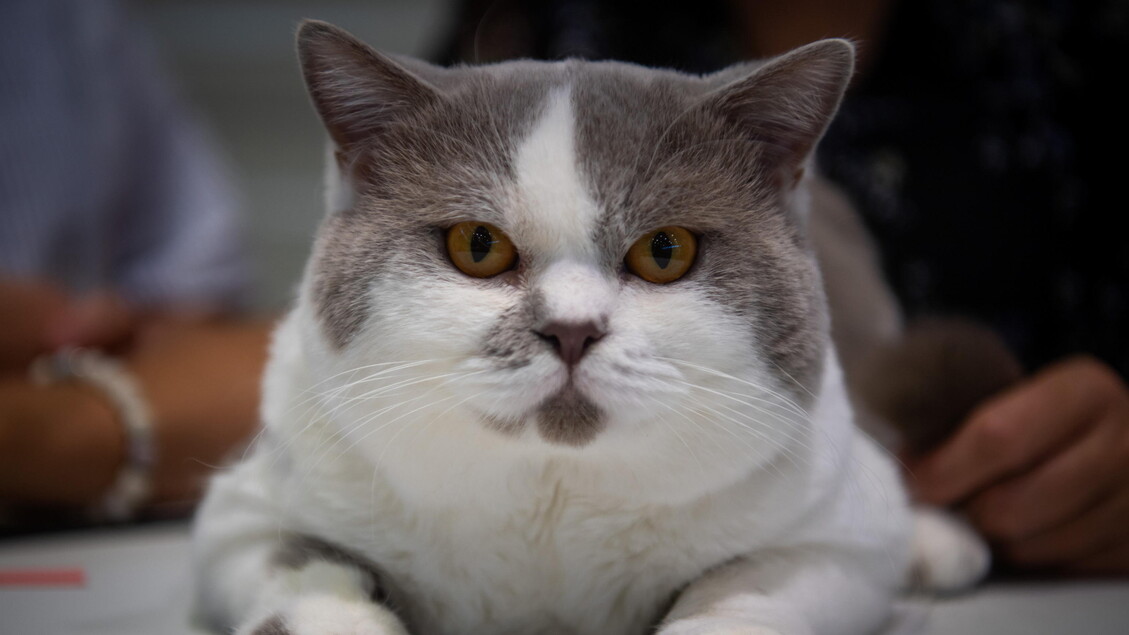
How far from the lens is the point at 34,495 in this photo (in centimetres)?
157

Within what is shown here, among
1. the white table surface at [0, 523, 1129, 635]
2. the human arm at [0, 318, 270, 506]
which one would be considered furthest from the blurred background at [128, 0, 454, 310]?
the white table surface at [0, 523, 1129, 635]

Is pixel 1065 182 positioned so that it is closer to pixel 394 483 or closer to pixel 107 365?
pixel 394 483

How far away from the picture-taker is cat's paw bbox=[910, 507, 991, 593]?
114cm

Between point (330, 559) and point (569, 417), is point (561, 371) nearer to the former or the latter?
point (569, 417)

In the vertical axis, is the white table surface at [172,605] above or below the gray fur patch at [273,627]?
below

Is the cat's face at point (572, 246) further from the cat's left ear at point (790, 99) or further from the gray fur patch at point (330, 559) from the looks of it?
the gray fur patch at point (330, 559)

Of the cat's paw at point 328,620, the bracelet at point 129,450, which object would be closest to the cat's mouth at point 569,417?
the cat's paw at point 328,620

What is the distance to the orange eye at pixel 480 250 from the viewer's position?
776mm

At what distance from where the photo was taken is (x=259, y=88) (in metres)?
2.67

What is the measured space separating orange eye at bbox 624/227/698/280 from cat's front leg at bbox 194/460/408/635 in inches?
15.5

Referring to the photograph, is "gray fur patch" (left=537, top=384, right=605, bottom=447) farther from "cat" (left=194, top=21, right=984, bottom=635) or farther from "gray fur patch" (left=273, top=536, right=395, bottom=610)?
"gray fur patch" (left=273, top=536, right=395, bottom=610)

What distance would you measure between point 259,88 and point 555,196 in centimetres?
218

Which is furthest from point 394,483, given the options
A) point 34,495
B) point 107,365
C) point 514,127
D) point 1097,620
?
point 107,365

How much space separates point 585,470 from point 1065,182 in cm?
142
